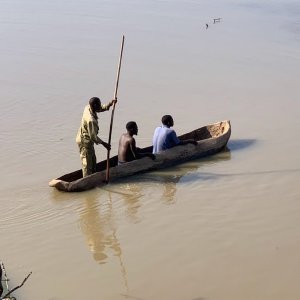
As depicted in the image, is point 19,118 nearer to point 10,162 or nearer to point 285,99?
point 10,162

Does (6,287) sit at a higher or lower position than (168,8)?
lower

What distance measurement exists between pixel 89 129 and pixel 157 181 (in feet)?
4.66

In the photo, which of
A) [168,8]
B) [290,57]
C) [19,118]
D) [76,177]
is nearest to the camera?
[76,177]

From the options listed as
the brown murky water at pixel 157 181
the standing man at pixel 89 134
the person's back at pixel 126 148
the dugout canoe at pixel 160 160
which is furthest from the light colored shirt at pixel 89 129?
the brown murky water at pixel 157 181

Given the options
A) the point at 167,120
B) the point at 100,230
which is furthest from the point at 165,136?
the point at 100,230

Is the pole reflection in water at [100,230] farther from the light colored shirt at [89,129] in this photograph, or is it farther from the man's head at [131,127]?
the man's head at [131,127]

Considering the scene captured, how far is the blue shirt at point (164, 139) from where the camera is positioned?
8.77 m

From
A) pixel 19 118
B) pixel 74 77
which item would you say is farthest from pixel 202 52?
pixel 19 118

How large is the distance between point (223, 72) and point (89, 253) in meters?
9.51

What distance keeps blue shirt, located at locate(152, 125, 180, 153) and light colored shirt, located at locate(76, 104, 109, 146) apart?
3.92ft

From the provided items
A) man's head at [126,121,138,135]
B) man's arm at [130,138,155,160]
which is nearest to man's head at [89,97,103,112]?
man's head at [126,121,138,135]

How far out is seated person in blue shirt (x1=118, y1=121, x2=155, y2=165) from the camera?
8.31m

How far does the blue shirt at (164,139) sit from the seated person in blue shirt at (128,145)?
1.66 ft

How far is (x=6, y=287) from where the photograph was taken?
5473mm
